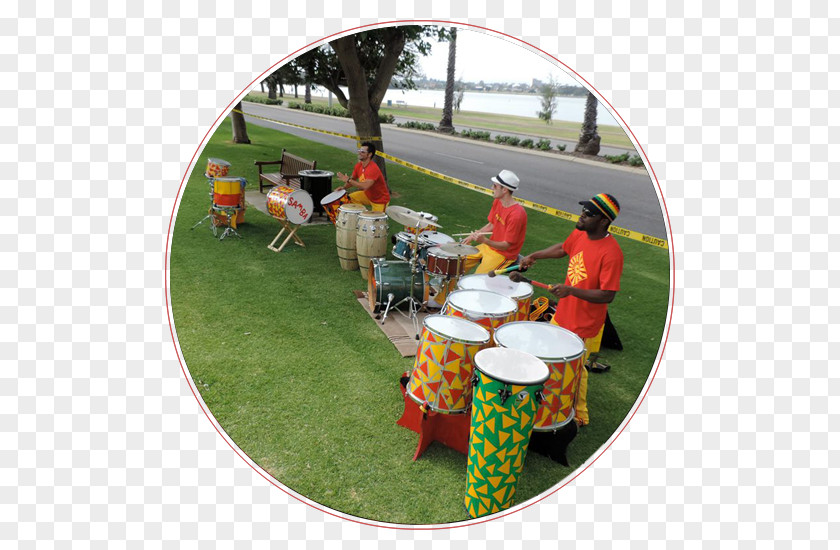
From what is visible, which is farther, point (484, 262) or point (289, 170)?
point (289, 170)

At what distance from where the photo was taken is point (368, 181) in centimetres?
948

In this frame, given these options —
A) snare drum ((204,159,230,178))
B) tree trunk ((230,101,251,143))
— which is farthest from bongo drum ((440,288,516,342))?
tree trunk ((230,101,251,143))

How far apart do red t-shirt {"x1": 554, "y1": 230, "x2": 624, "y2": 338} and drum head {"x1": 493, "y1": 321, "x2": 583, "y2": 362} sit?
14.9 inches

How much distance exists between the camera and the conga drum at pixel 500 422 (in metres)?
3.91

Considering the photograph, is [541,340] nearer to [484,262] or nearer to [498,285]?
[498,285]

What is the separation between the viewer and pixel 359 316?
24.9 ft

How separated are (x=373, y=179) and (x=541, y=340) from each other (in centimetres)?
576

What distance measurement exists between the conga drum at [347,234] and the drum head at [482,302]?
12.7 feet

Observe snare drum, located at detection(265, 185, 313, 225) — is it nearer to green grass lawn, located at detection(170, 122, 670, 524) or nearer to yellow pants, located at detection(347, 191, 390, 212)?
green grass lawn, located at detection(170, 122, 670, 524)

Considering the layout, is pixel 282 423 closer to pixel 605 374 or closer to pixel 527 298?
pixel 527 298

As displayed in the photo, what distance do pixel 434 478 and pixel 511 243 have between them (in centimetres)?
319

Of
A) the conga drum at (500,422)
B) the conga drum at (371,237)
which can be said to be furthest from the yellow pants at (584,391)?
the conga drum at (371,237)

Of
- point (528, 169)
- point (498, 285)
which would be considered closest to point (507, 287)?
point (498, 285)

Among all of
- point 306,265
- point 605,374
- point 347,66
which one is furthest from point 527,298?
point 347,66
